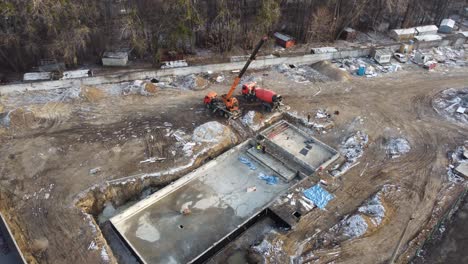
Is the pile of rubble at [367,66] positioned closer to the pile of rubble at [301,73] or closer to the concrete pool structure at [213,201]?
the pile of rubble at [301,73]

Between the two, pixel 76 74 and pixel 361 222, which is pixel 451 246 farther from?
pixel 76 74

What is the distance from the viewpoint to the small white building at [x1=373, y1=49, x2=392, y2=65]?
30047 mm

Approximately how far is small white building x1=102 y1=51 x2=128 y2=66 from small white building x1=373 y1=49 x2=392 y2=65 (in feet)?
65.3

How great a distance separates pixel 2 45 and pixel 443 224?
28.9m

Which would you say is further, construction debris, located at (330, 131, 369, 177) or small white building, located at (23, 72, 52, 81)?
small white building, located at (23, 72, 52, 81)

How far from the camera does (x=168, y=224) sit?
18.3 metres

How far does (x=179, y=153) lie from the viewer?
2112 centimetres

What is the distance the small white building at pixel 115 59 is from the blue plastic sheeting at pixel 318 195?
17.2m

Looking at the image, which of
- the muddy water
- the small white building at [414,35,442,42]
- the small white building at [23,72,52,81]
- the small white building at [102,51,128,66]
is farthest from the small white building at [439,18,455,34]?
the small white building at [23,72,52,81]

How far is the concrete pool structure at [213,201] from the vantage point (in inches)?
685

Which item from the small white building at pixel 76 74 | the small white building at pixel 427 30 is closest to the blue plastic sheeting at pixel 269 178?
the small white building at pixel 76 74

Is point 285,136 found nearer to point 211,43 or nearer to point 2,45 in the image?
point 211,43

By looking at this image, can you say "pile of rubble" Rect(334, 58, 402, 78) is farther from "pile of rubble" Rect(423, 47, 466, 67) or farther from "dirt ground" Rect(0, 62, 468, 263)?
"pile of rubble" Rect(423, 47, 466, 67)

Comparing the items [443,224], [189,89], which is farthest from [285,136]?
[443,224]
